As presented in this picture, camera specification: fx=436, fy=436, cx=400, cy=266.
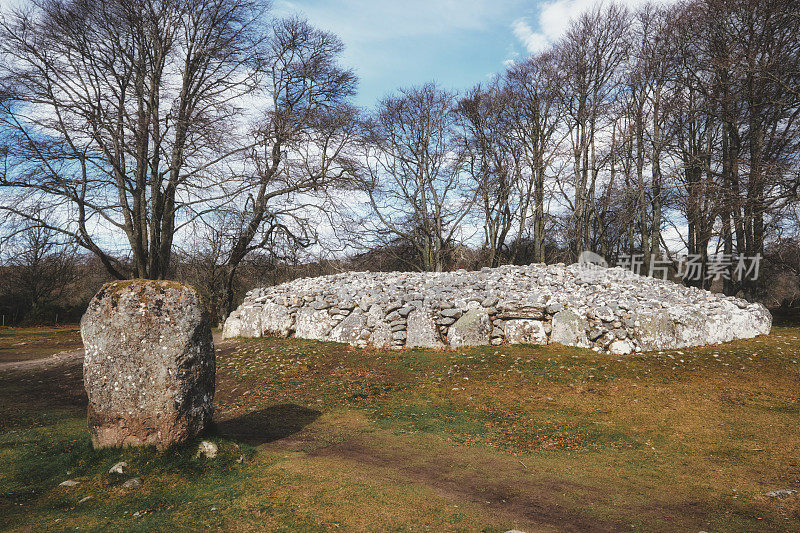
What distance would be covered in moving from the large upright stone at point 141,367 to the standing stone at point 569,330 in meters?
8.57

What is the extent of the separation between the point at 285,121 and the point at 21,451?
12.8 meters

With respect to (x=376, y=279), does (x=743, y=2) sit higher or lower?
higher

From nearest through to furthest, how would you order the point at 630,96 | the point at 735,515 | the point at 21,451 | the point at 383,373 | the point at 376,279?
the point at 735,515
the point at 21,451
the point at 383,373
the point at 376,279
the point at 630,96

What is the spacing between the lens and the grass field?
4.00 meters

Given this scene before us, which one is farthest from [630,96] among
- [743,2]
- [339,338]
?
[339,338]

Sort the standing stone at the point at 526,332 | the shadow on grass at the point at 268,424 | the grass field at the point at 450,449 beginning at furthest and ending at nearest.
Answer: the standing stone at the point at 526,332 → the shadow on grass at the point at 268,424 → the grass field at the point at 450,449

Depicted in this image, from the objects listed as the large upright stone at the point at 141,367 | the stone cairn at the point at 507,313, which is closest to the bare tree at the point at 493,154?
the stone cairn at the point at 507,313

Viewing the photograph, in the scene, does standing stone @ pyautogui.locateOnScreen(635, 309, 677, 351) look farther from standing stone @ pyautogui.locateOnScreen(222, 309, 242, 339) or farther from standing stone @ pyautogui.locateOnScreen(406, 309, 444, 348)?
standing stone @ pyautogui.locateOnScreen(222, 309, 242, 339)

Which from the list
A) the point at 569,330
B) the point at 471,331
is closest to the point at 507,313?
the point at 471,331

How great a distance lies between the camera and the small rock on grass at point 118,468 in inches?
180

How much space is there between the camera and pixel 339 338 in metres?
12.4

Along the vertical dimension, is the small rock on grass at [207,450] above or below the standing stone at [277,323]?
below

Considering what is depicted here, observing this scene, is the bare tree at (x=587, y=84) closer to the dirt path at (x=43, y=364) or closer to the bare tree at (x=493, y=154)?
the bare tree at (x=493, y=154)

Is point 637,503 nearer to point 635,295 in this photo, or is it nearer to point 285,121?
point 635,295
